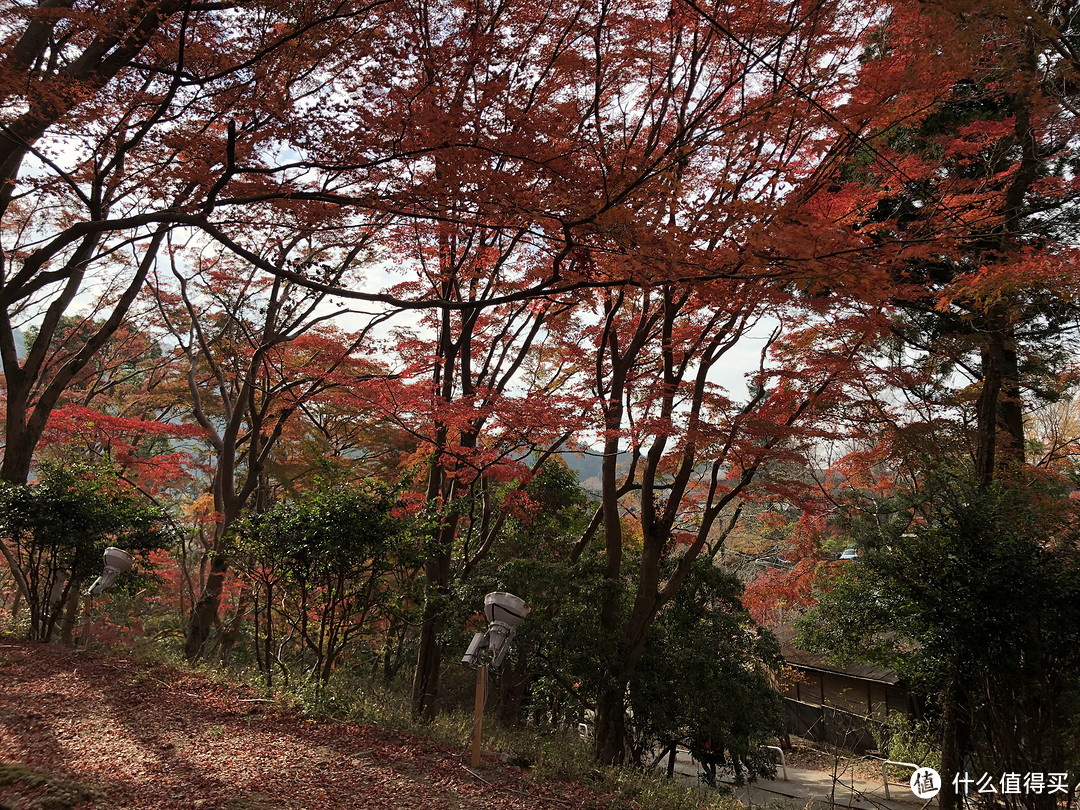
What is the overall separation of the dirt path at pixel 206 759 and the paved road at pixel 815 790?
5.71m

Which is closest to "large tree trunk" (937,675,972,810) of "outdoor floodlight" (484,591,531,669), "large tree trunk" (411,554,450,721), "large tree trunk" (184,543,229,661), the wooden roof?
"outdoor floodlight" (484,591,531,669)

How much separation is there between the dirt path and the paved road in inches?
225

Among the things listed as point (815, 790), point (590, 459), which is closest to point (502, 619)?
point (590, 459)

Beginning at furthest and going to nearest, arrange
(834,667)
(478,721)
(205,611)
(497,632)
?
(834,667)
(205,611)
(497,632)
(478,721)

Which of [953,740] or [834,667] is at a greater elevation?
[953,740]

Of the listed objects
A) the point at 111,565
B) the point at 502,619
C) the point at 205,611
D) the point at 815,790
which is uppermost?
the point at 502,619

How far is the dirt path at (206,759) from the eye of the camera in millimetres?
3570

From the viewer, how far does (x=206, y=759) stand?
4.34 meters

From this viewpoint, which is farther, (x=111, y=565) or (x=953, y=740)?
(x=111, y=565)

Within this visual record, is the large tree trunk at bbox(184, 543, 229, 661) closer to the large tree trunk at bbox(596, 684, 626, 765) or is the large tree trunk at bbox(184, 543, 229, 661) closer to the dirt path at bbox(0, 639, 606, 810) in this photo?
the dirt path at bbox(0, 639, 606, 810)

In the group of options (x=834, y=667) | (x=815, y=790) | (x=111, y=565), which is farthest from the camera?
(x=834, y=667)

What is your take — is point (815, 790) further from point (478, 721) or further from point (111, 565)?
point (111, 565)

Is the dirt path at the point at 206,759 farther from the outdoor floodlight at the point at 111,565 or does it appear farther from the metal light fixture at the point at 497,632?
the outdoor floodlight at the point at 111,565

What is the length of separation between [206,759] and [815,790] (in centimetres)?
1043
